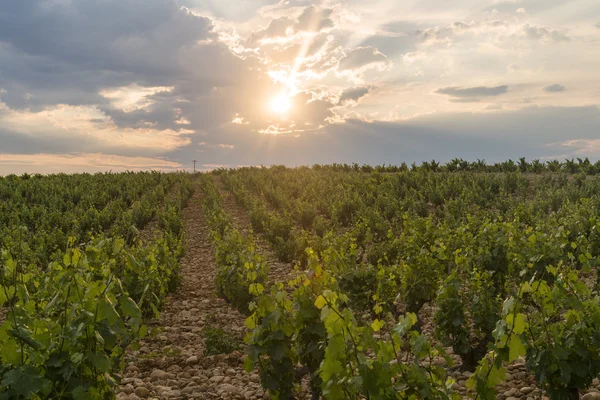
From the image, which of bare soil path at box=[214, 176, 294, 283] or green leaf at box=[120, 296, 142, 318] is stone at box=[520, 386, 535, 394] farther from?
green leaf at box=[120, 296, 142, 318]

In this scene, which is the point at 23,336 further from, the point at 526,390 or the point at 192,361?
the point at 526,390

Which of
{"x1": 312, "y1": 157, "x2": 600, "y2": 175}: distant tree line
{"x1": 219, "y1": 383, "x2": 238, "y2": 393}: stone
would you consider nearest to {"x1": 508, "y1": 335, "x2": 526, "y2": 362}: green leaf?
{"x1": 219, "y1": 383, "x2": 238, "y2": 393}: stone

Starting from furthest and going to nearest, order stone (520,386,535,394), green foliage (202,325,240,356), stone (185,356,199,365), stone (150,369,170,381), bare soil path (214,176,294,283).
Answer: bare soil path (214,176,294,283)
green foliage (202,325,240,356)
stone (185,356,199,365)
stone (150,369,170,381)
stone (520,386,535,394)

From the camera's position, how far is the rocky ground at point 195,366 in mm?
6603

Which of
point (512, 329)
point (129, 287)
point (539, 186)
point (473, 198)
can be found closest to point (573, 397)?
point (512, 329)

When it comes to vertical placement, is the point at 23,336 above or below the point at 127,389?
above

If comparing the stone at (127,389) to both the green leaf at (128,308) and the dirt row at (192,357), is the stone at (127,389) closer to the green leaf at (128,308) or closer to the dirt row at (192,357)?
the dirt row at (192,357)

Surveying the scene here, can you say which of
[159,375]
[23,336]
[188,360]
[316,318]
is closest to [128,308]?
[23,336]

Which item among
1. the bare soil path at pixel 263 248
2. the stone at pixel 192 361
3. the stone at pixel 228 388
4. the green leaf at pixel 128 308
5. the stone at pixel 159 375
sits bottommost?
the stone at pixel 159 375

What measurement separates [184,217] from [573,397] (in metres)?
23.3

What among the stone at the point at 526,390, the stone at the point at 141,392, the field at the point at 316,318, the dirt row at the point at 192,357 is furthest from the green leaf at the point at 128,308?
the stone at the point at 526,390

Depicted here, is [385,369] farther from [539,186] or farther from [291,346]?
[539,186]

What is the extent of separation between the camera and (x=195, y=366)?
7.73 m

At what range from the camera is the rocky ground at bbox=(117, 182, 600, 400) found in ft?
21.7
